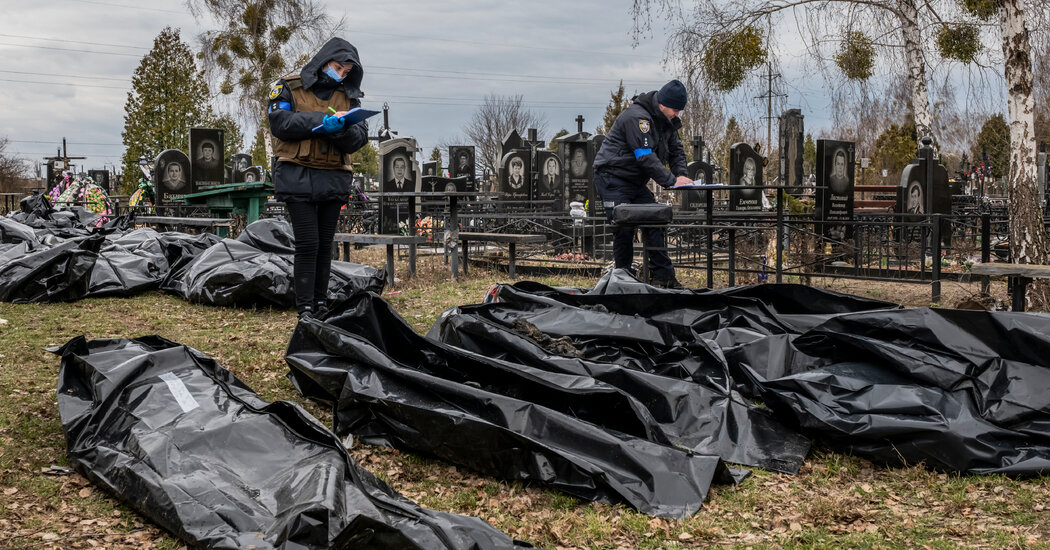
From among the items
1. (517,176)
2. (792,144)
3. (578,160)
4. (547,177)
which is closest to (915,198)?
(792,144)

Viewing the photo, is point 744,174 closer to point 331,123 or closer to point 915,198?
point 915,198

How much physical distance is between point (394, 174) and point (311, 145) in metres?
12.0

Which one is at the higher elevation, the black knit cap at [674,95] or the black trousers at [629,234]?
the black knit cap at [674,95]

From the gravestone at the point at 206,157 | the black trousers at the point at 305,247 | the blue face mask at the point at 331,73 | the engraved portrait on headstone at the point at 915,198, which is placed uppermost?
the gravestone at the point at 206,157

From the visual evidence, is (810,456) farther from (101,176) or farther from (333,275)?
(101,176)

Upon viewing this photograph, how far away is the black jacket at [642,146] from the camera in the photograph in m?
7.36

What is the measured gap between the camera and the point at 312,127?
5.39 meters

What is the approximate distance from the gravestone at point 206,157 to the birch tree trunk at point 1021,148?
16756 mm

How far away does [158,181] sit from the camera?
762 inches

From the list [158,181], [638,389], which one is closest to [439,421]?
[638,389]

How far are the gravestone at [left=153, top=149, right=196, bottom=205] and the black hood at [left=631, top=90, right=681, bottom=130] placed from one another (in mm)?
14613

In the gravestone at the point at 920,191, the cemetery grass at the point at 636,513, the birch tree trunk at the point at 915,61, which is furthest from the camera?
the gravestone at the point at 920,191

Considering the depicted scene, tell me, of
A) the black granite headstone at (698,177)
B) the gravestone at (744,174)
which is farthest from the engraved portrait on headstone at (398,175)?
the black granite headstone at (698,177)

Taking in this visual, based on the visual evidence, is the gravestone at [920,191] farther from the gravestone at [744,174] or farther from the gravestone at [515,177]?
the gravestone at [515,177]
